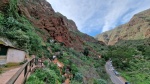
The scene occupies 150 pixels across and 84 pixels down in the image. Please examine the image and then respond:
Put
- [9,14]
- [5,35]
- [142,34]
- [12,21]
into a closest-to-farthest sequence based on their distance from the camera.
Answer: [5,35], [12,21], [9,14], [142,34]

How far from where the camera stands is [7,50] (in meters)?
12.9

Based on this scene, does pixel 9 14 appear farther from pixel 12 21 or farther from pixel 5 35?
pixel 5 35

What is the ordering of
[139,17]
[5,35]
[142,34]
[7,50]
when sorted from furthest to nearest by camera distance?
[139,17] → [142,34] → [5,35] → [7,50]

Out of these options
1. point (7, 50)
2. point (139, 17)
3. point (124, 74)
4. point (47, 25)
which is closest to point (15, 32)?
point (7, 50)

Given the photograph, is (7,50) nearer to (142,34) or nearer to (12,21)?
(12,21)

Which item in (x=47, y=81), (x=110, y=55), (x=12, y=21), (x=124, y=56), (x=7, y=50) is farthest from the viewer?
(x=110, y=55)

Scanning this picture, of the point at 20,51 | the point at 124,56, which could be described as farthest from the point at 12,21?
the point at 124,56

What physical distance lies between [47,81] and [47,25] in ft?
100

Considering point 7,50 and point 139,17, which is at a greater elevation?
point 139,17

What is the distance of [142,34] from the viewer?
550 feet

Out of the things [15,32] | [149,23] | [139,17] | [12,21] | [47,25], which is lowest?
[15,32]

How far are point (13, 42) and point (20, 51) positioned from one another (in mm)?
1985

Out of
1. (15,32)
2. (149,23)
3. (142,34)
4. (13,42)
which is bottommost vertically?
(13,42)

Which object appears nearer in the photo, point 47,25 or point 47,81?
point 47,81
